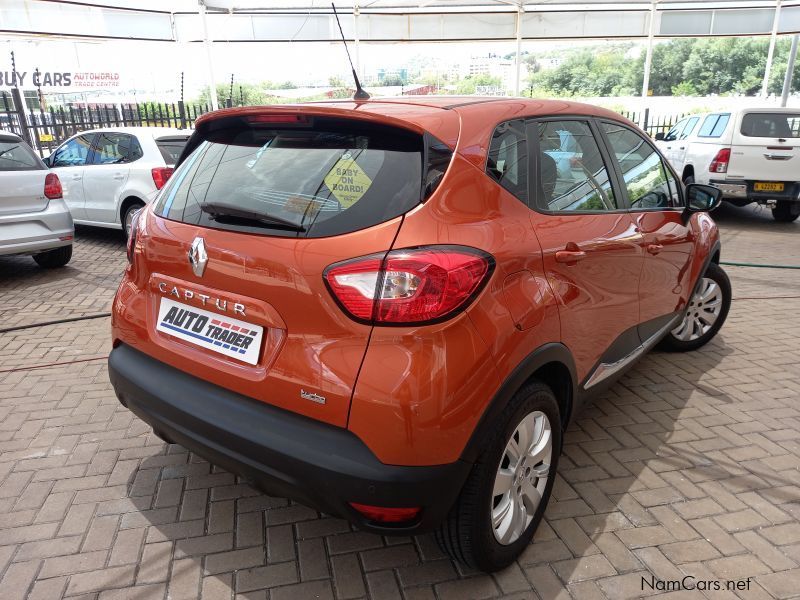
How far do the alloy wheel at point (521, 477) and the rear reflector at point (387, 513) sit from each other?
0.34 metres

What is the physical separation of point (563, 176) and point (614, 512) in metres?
1.48

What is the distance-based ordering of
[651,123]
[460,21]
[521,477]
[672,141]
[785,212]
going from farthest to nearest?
1. [651,123]
2. [460,21]
3. [672,141]
4. [785,212]
5. [521,477]

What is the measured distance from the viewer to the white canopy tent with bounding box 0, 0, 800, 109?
13.9m

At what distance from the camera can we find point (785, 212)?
988 cm

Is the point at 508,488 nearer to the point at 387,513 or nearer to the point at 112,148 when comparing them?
the point at 387,513

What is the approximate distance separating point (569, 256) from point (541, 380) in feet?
1.66

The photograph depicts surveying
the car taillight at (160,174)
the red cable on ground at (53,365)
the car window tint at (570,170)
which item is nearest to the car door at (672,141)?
the car taillight at (160,174)

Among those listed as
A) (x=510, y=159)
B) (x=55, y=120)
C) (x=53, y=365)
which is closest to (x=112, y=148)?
(x=53, y=365)

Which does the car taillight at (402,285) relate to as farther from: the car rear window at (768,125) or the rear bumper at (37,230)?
the car rear window at (768,125)

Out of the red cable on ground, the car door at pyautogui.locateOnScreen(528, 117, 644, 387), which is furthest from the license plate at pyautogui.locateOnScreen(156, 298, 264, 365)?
the red cable on ground

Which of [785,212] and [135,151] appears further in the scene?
[785,212]

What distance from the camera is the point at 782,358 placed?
4.16 metres

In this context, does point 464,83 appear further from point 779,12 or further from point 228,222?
point 228,222

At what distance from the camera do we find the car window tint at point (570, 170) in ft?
7.72
